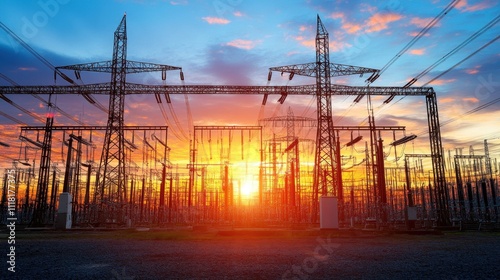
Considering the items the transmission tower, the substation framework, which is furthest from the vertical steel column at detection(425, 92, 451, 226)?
the transmission tower

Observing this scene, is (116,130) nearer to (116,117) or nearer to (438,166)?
(116,117)

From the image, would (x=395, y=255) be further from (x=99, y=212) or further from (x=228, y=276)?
(x=99, y=212)

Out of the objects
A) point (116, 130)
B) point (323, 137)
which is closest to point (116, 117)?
point (116, 130)

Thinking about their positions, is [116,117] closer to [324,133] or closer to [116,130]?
[116,130]

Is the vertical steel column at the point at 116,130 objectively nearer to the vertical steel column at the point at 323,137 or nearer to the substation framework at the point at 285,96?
the substation framework at the point at 285,96

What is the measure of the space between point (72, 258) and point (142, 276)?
4166mm

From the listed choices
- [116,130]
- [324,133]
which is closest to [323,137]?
[324,133]

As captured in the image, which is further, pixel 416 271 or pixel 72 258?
pixel 72 258

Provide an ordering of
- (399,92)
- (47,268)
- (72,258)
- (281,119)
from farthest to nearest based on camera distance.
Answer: (281,119), (399,92), (72,258), (47,268)

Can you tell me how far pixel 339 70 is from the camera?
92.8 feet

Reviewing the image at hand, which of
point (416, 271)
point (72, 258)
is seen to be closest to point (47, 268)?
point (72, 258)

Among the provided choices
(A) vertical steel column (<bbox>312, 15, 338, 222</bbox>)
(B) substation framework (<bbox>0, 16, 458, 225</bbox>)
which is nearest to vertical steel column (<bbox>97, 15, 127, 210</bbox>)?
(B) substation framework (<bbox>0, 16, 458, 225</bbox>)

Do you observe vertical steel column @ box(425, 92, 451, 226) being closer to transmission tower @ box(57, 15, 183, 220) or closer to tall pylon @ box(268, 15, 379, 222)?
tall pylon @ box(268, 15, 379, 222)

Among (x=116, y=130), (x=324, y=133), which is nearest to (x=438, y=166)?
(x=324, y=133)
